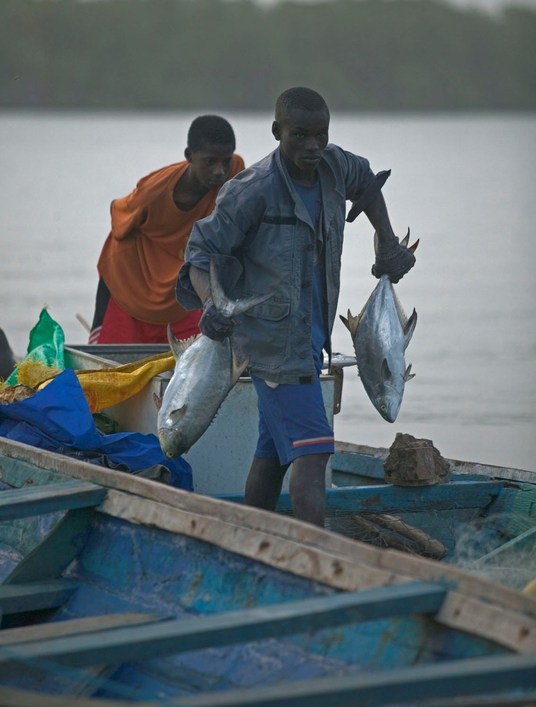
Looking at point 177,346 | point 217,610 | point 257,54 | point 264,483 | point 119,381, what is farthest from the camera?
point 257,54

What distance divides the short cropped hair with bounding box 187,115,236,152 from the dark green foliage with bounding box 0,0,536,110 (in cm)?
4085

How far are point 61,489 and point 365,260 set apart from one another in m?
15.5

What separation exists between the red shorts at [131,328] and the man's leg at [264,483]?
5.94 ft

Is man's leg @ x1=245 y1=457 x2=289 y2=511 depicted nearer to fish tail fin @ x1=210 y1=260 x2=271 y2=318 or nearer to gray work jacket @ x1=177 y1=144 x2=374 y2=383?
gray work jacket @ x1=177 y1=144 x2=374 y2=383

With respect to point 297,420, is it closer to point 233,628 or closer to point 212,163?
point 233,628

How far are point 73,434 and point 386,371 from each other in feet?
3.28

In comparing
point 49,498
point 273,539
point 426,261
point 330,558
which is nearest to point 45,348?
point 49,498

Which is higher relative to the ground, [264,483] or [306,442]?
[306,442]

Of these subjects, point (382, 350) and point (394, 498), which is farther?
point (394, 498)

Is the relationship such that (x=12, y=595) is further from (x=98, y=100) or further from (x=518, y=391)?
(x=98, y=100)

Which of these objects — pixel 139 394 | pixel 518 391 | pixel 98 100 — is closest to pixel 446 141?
pixel 98 100

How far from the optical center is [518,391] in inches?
429

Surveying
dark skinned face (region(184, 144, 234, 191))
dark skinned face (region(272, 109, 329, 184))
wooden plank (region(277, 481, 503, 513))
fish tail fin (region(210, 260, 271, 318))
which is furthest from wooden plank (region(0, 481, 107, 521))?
dark skinned face (region(184, 144, 234, 191))

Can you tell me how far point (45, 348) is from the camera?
5.28 metres
